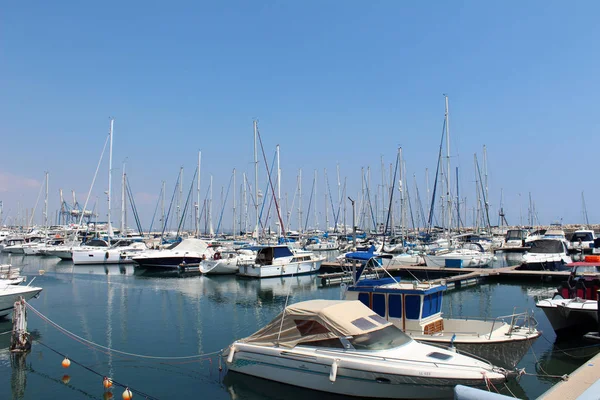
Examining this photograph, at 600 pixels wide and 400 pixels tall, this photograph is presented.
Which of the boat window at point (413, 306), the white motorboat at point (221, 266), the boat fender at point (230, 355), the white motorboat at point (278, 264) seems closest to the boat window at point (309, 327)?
the boat fender at point (230, 355)

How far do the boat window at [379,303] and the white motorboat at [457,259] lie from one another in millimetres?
29611

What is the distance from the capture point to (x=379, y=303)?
609 inches

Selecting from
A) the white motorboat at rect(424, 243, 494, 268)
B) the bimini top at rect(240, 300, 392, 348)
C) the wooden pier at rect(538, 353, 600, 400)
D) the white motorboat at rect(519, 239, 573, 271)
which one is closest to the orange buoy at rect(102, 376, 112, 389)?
the bimini top at rect(240, 300, 392, 348)

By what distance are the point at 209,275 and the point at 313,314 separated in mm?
32936

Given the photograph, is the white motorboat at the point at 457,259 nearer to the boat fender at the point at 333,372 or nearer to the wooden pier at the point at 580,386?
the wooden pier at the point at 580,386

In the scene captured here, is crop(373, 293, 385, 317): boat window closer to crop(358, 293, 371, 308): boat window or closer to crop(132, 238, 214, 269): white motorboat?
crop(358, 293, 371, 308): boat window

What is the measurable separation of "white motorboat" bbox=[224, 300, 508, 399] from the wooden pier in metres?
1.15

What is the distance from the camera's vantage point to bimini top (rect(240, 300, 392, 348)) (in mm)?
12156

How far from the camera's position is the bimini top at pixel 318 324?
39.9 feet

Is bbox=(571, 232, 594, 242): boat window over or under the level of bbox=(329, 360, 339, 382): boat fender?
over

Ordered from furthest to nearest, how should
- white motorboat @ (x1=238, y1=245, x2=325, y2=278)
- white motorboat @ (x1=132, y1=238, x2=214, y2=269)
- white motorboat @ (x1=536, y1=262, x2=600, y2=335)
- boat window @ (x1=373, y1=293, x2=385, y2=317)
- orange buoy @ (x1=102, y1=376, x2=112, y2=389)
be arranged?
1. white motorboat @ (x1=132, y1=238, x2=214, y2=269)
2. white motorboat @ (x1=238, y1=245, x2=325, y2=278)
3. white motorboat @ (x1=536, y1=262, x2=600, y2=335)
4. boat window @ (x1=373, y1=293, x2=385, y2=317)
5. orange buoy @ (x1=102, y1=376, x2=112, y2=389)

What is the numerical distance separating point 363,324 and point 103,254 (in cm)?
4983

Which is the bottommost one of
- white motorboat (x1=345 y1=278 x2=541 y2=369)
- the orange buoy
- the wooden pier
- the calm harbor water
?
the calm harbor water

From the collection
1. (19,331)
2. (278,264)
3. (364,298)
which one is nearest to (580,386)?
(364,298)
